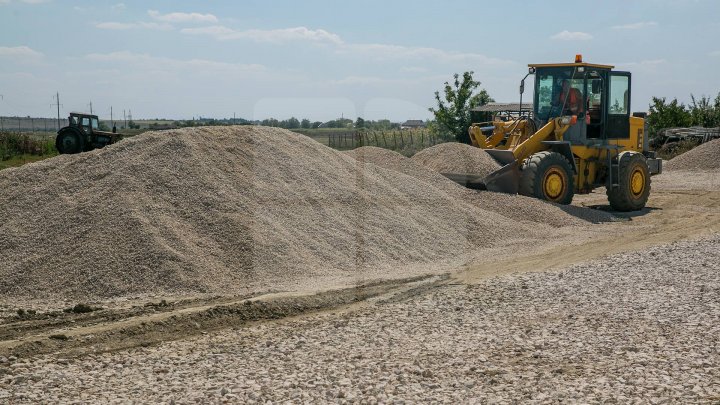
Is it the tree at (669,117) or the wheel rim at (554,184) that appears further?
the tree at (669,117)

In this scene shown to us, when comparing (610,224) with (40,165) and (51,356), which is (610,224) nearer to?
(40,165)

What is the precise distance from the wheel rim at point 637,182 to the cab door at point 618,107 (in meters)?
0.92

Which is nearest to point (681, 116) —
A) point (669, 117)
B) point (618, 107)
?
point (669, 117)

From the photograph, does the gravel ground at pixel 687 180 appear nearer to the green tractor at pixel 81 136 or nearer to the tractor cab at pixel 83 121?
the green tractor at pixel 81 136

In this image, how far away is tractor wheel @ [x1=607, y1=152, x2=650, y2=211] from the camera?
17.1 meters

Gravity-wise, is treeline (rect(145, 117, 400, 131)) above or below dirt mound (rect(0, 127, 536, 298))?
A: above

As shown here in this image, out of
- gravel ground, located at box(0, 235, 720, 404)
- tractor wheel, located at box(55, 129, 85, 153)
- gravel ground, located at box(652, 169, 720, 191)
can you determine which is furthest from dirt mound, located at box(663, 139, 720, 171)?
tractor wheel, located at box(55, 129, 85, 153)

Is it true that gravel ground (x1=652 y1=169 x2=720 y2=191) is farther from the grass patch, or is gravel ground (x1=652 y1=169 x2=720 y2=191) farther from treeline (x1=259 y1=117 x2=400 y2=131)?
the grass patch

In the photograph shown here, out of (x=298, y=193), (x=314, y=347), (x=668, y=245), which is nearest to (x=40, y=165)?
(x=298, y=193)

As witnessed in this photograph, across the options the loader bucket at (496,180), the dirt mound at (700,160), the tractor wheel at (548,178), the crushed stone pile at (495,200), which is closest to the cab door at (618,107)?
the tractor wheel at (548,178)

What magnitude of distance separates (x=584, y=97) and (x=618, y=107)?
45.6 inches

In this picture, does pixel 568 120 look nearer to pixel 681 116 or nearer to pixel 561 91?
pixel 561 91

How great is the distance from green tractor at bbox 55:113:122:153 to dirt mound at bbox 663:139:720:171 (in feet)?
64.2

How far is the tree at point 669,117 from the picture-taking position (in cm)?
3631
